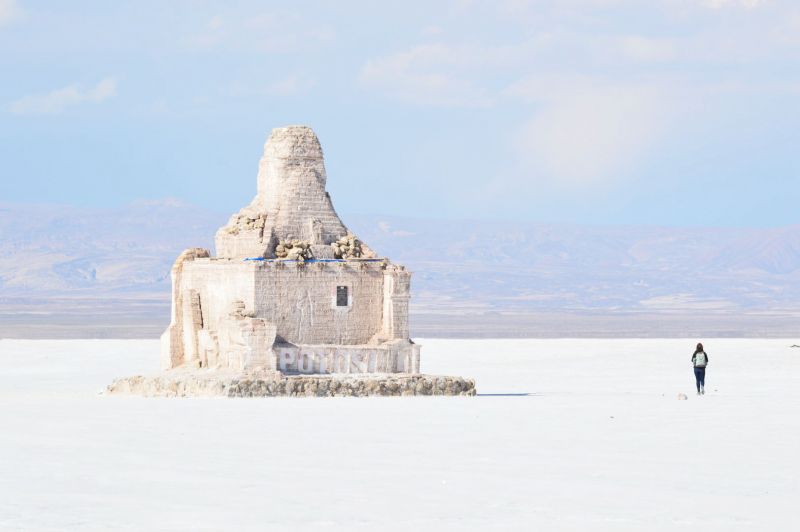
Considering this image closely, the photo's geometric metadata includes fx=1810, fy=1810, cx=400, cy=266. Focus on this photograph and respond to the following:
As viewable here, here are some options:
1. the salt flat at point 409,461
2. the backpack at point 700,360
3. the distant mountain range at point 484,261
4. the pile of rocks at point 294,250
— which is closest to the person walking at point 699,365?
the backpack at point 700,360

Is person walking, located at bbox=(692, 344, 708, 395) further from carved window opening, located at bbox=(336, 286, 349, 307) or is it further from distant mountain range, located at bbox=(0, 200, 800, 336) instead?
distant mountain range, located at bbox=(0, 200, 800, 336)

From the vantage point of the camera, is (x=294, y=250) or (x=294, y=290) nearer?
(x=294, y=290)

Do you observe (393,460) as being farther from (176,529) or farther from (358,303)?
(358,303)

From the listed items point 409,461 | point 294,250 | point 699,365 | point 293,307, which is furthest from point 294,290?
point 409,461

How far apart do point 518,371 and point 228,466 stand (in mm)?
14090

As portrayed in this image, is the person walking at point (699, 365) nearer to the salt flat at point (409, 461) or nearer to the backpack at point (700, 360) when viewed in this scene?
Answer: the backpack at point (700, 360)

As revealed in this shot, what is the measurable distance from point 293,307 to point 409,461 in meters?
6.61

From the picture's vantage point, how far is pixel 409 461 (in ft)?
45.8

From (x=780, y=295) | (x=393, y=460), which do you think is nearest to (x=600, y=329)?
(x=393, y=460)

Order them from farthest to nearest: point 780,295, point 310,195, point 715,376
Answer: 1. point 780,295
2. point 715,376
3. point 310,195

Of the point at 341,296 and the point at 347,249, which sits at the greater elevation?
the point at 347,249

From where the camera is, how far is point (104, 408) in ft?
60.7

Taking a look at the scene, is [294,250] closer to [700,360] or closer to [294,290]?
[294,290]

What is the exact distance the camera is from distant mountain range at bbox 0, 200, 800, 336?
122m
